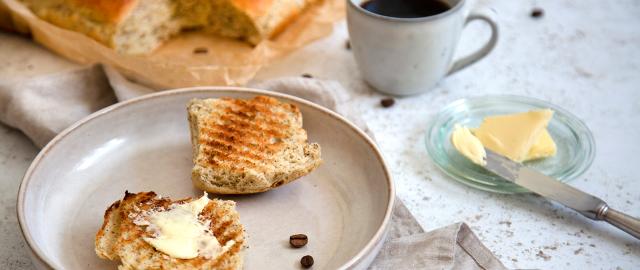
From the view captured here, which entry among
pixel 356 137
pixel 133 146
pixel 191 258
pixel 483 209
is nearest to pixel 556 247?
pixel 483 209

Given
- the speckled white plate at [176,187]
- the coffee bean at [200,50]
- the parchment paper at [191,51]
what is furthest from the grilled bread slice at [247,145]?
the coffee bean at [200,50]

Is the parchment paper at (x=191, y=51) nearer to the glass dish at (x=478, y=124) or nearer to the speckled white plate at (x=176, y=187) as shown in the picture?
the speckled white plate at (x=176, y=187)

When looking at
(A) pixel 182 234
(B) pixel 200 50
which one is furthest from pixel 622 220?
(B) pixel 200 50

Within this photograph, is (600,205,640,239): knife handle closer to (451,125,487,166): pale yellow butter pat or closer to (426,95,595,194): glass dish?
(426,95,595,194): glass dish

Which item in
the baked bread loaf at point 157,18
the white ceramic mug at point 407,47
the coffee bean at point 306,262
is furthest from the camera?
the baked bread loaf at point 157,18

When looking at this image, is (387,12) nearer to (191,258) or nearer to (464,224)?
(464,224)
